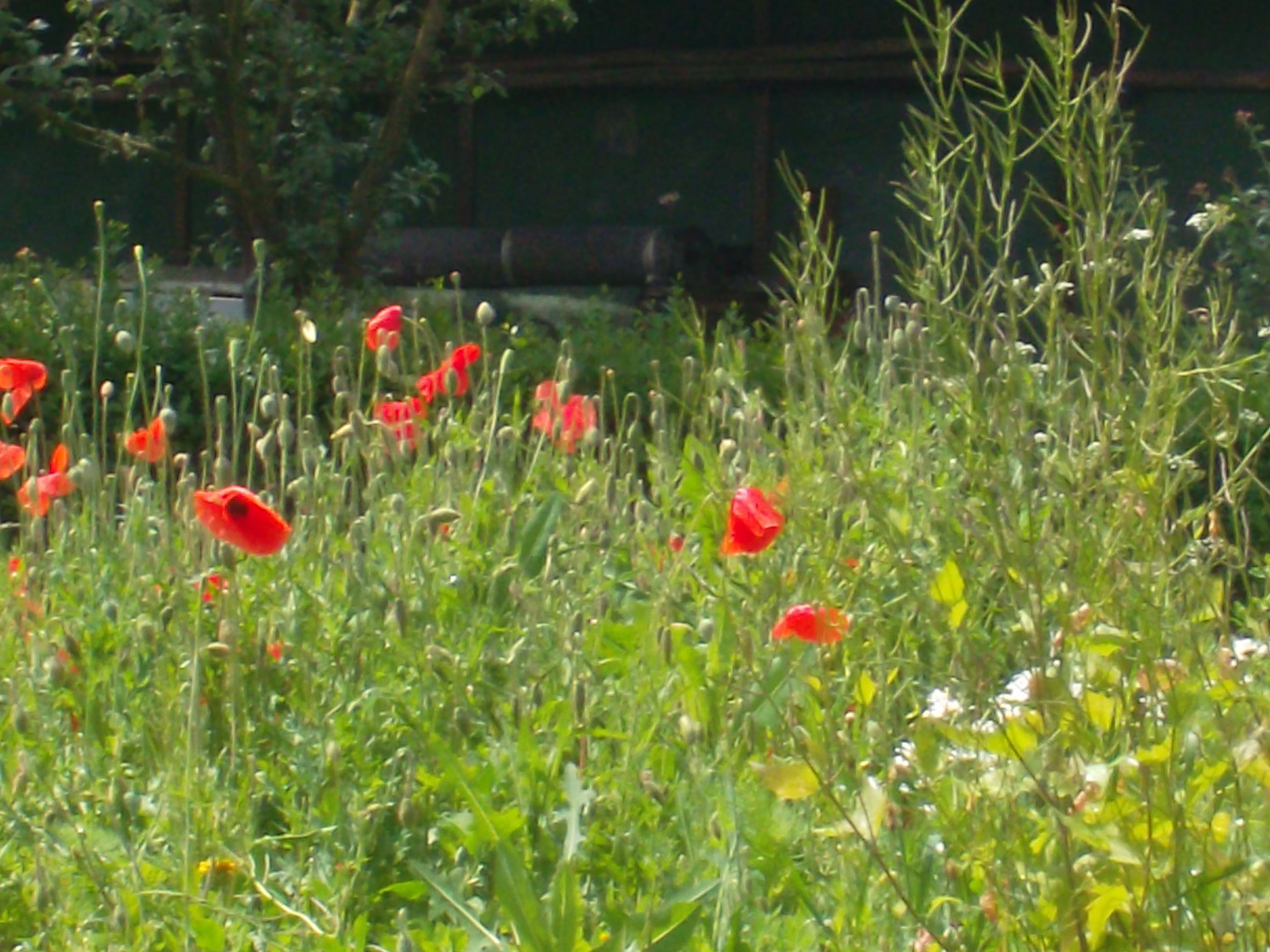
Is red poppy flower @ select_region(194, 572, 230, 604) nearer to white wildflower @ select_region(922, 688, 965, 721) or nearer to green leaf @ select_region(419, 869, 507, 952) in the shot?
green leaf @ select_region(419, 869, 507, 952)

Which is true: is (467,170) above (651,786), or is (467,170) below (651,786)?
below

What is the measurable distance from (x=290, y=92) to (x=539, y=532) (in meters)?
5.24

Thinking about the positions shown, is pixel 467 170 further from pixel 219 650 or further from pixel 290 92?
pixel 219 650

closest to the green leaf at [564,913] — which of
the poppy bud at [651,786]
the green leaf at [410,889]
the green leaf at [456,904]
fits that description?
the green leaf at [456,904]

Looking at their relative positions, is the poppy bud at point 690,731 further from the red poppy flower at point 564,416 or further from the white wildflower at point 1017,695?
the red poppy flower at point 564,416

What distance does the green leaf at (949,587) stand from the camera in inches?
77.0

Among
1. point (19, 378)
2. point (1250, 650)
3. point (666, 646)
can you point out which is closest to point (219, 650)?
point (666, 646)

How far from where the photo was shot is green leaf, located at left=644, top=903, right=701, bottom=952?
66.9 inches

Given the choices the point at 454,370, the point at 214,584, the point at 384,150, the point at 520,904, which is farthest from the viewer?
the point at 384,150

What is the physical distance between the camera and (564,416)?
9.55 ft

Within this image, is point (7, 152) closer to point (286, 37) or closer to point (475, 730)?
point (286, 37)

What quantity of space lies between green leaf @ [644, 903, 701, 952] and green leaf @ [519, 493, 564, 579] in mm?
1001

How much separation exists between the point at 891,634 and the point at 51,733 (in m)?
1.15

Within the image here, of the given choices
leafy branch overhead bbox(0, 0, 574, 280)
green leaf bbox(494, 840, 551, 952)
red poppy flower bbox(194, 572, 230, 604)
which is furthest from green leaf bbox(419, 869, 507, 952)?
leafy branch overhead bbox(0, 0, 574, 280)
